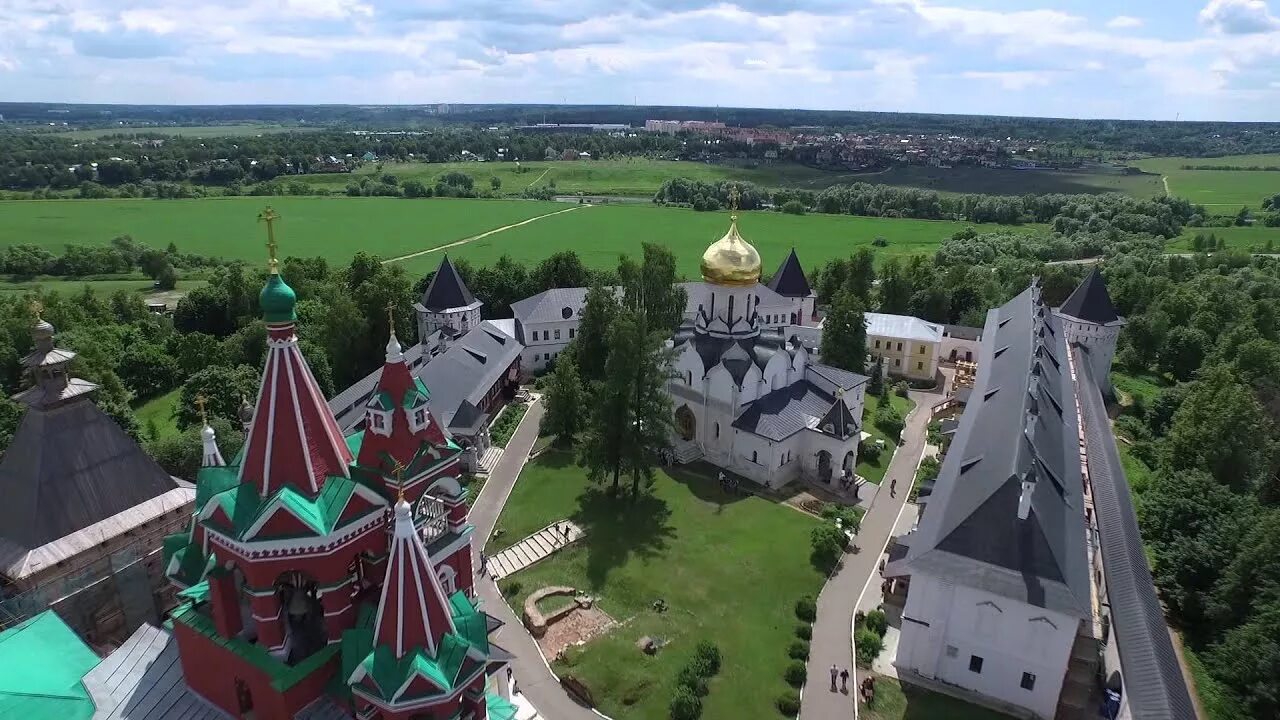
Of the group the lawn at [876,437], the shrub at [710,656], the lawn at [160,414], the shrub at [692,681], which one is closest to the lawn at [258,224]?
the lawn at [160,414]

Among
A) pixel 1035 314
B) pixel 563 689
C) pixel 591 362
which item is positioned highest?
pixel 1035 314

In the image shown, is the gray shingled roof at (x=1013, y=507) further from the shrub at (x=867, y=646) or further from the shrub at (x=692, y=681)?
the shrub at (x=692, y=681)

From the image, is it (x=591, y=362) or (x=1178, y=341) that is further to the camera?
(x=1178, y=341)

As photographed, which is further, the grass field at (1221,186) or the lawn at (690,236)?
the grass field at (1221,186)

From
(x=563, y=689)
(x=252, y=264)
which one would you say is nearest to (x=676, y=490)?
(x=563, y=689)

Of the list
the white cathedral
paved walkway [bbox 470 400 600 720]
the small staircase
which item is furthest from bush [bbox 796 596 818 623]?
the small staircase

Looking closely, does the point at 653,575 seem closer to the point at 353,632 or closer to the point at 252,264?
the point at 353,632

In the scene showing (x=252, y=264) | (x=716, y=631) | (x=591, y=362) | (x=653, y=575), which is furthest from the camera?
(x=252, y=264)
